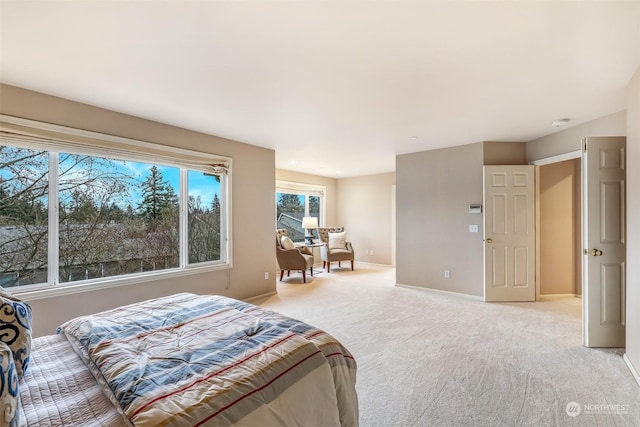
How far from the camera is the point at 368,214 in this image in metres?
7.74

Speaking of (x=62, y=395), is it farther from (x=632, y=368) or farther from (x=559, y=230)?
(x=559, y=230)

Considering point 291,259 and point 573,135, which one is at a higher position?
point 573,135

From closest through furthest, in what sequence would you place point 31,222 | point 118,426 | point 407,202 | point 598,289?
point 118,426 → point 31,222 → point 598,289 → point 407,202

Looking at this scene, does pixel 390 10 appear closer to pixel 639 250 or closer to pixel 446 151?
pixel 639 250

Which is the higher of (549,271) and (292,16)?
(292,16)

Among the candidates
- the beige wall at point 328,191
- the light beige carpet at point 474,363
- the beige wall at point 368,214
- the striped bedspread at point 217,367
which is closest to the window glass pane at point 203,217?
the light beige carpet at point 474,363

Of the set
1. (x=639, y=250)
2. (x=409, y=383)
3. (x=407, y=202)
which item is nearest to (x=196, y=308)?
(x=409, y=383)

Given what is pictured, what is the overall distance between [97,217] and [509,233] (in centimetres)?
533

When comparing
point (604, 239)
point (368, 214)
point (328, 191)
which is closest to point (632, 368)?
point (604, 239)

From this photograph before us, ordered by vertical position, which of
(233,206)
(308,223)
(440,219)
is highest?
(233,206)

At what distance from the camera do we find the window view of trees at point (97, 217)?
98.3 inches

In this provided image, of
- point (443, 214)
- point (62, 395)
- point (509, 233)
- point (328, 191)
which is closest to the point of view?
point (62, 395)

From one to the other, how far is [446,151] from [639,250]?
2.92 meters

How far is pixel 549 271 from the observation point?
14.7ft
